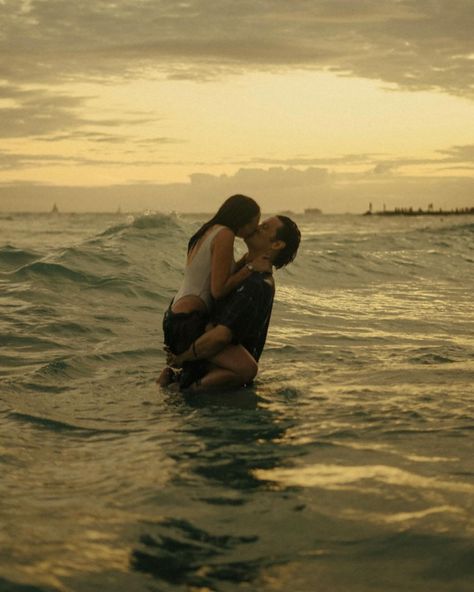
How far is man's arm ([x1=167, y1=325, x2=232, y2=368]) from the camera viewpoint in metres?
6.04

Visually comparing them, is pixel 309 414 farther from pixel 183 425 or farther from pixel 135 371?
pixel 135 371

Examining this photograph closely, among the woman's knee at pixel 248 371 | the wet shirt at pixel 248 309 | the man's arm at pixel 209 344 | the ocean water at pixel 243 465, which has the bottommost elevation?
the ocean water at pixel 243 465

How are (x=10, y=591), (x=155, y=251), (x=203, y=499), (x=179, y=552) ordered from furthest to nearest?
(x=155, y=251), (x=203, y=499), (x=179, y=552), (x=10, y=591)

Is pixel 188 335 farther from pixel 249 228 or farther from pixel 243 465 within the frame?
pixel 243 465

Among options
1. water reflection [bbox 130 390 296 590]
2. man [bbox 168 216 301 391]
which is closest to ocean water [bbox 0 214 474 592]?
water reflection [bbox 130 390 296 590]

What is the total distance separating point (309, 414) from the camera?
207 inches

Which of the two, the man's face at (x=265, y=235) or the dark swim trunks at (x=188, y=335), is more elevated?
the man's face at (x=265, y=235)

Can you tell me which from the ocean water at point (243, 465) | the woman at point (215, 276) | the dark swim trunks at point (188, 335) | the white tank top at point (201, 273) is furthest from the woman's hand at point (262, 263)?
the ocean water at point (243, 465)

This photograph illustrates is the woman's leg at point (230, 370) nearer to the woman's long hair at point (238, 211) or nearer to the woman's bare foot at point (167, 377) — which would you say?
the woman's bare foot at point (167, 377)

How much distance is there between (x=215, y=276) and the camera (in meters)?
6.08

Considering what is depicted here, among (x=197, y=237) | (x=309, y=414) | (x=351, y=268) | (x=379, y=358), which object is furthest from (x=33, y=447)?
(x=351, y=268)

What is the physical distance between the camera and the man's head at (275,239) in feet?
20.4

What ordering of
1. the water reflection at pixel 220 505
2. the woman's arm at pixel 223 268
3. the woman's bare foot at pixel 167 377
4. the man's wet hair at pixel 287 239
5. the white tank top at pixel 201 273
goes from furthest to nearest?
the woman's bare foot at pixel 167 377 < the man's wet hair at pixel 287 239 < the white tank top at pixel 201 273 < the woman's arm at pixel 223 268 < the water reflection at pixel 220 505

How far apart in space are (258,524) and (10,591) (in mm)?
1049
